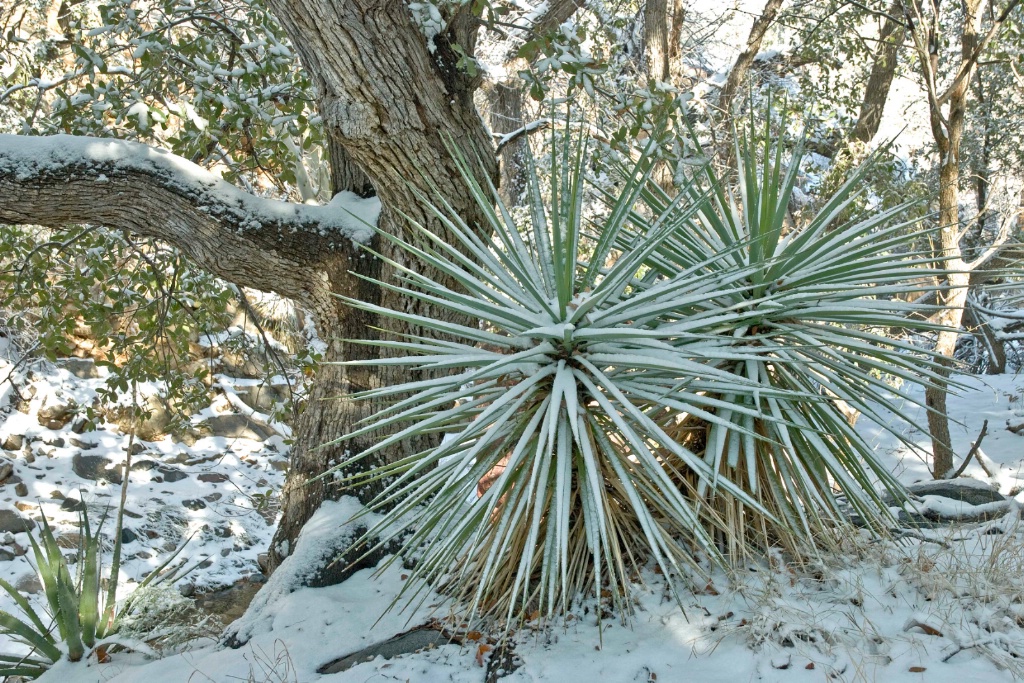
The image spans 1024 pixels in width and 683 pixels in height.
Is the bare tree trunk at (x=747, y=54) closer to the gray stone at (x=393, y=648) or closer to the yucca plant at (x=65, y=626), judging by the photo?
the gray stone at (x=393, y=648)

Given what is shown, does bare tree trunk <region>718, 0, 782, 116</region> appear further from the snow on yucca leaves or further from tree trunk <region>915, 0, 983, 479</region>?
the snow on yucca leaves

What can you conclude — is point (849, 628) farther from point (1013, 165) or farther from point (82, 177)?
point (1013, 165)

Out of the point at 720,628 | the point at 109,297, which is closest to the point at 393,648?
the point at 720,628

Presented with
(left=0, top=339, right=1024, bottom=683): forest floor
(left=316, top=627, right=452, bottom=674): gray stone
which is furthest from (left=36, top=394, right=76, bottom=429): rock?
(left=316, top=627, right=452, bottom=674): gray stone

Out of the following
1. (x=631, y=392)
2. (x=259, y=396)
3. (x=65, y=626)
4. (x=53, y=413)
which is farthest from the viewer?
(x=259, y=396)

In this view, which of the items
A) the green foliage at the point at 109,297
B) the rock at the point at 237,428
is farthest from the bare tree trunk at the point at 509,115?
the rock at the point at 237,428

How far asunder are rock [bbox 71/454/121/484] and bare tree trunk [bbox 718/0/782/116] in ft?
27.3

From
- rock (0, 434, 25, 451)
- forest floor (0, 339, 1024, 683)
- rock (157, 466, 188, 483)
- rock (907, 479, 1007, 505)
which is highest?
rock (0, 434, 25, 451)

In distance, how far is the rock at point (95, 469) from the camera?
31.7 feet

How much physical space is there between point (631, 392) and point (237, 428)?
990 centimetres

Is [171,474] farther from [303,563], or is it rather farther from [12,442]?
[303,563]

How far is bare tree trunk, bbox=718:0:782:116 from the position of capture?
8180 mm

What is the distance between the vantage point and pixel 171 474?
10.2 m

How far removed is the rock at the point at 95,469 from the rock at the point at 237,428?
1.50m
